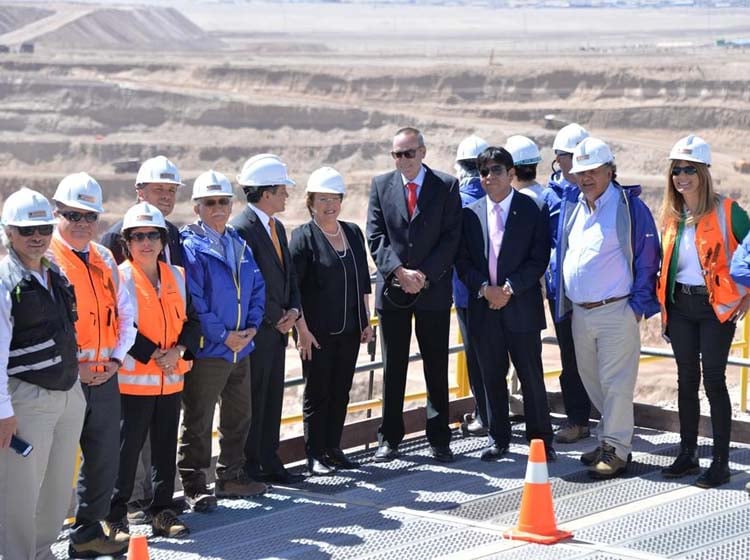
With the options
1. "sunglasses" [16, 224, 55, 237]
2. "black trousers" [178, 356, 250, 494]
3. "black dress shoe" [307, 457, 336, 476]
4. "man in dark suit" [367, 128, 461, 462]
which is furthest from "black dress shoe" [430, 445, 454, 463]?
"sunglasses" [16, 224, 55, 237]

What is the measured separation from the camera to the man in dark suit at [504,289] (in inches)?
367

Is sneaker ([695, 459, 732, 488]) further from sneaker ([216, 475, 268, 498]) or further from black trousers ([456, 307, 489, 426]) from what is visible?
sneaker ([216, 475, 268, 498])

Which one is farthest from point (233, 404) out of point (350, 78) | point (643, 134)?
point (350, 78)

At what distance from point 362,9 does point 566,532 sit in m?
181

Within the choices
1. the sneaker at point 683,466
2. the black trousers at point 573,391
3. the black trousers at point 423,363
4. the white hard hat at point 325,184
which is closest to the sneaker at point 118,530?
the black trousers at point 423,363

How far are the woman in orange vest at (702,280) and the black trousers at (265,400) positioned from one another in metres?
2.53

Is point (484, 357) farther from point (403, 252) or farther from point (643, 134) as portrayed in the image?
point (643, 134)

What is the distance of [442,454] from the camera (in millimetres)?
9352

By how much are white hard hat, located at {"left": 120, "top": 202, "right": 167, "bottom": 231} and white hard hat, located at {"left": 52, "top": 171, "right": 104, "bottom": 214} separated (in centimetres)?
32

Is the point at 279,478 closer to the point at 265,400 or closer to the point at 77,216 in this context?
the point at 265,400

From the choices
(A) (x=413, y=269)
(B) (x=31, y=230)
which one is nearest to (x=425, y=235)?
(A) (x=413, y=269)

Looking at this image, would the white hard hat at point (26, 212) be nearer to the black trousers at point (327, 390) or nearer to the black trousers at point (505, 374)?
the black trousers at point (327, 390)

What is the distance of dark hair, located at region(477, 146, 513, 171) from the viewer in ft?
30.5

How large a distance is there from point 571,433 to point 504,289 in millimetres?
1327
